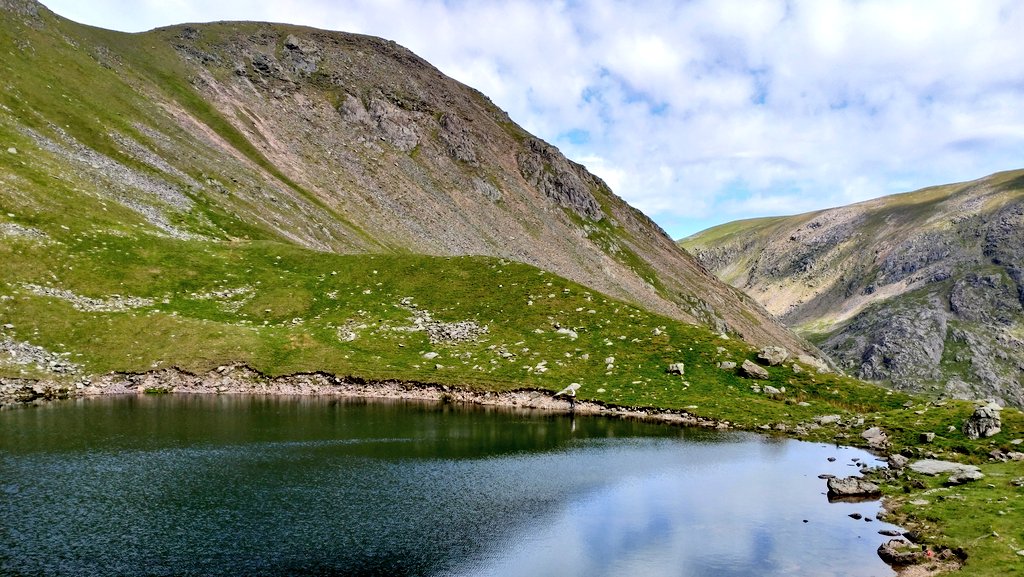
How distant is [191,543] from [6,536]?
24.9ft

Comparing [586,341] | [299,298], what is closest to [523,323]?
[586,341]

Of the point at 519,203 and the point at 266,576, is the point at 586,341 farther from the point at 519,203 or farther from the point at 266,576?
the point at 519,203

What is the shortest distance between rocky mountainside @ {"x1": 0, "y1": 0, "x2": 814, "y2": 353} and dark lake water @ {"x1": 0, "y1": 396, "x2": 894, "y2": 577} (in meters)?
43.0

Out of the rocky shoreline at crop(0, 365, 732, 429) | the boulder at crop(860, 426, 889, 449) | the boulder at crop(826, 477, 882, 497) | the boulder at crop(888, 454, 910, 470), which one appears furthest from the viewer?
the rocky shoreline at crop(0, 365, 732, 429)

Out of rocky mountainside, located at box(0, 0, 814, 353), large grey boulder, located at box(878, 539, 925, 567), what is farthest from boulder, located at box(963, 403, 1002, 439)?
rocky mountainside, located at box(0, 0, 814, 353)

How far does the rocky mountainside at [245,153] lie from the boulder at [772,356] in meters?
73.9

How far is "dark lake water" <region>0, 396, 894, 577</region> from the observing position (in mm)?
27109

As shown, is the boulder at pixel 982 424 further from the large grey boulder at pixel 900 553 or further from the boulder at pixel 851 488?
the large grey boulder at pixel 900 553

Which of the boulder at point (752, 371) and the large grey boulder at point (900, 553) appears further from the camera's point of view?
Result: the boulder at point (752, 371)

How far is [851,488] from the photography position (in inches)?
1548

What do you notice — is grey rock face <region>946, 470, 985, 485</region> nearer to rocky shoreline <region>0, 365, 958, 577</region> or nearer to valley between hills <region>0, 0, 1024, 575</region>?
valley between hills <region>0, 0, 1024, 575</region>

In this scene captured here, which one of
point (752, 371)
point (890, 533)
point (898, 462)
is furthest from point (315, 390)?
point (898, 462)

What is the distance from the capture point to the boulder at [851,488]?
3919 cm

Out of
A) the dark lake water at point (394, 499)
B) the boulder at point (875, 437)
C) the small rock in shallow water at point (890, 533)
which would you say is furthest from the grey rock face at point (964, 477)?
the boulder at point (875, 437)
